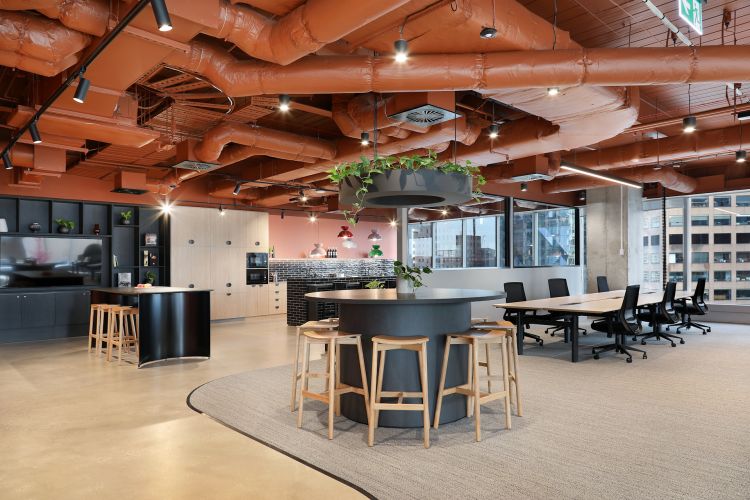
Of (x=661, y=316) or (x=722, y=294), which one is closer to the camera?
(x=661, y=316)

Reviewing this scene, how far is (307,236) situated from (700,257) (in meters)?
9.73

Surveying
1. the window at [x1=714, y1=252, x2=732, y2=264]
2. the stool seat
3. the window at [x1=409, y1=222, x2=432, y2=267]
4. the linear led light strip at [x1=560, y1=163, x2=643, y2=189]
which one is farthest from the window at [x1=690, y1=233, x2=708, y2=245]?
the stool seat

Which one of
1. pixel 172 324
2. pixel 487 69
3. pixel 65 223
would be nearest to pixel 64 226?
pixel 65 223

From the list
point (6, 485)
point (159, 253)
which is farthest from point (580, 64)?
point (159, 253)

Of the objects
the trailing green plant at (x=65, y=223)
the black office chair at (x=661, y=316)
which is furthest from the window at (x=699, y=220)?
the trailing green plant at (x=65, y=223)

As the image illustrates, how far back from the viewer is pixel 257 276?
40.4 ft

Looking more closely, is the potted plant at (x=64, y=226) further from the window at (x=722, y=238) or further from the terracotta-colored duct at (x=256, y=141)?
the window at (x=722, y=238)

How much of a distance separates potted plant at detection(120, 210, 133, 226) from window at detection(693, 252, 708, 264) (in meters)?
12.5

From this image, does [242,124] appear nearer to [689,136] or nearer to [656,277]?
[689,136]

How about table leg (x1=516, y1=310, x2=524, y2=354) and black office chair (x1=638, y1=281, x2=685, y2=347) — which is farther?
black office chair (x1=638, y1=281, x2=685, y2=347)

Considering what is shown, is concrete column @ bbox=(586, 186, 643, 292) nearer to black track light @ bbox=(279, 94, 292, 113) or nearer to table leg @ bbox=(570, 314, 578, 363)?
table leg @ bbox=(570, 314, 578, 363)

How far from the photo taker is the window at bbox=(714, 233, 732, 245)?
11359 mm

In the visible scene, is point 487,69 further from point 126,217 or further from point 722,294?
point 722,294

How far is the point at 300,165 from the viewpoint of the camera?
8.53m
